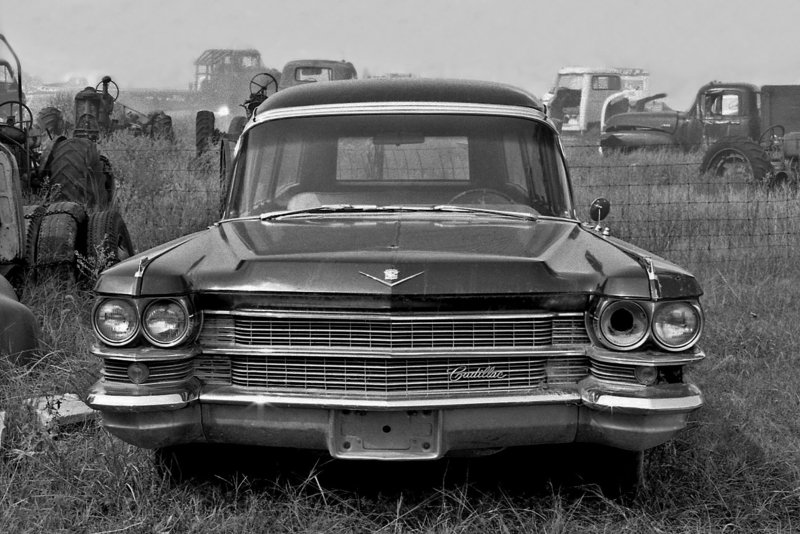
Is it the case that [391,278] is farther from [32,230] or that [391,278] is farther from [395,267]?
[32,230]

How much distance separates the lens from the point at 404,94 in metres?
4.56

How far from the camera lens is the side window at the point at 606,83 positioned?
2502cm

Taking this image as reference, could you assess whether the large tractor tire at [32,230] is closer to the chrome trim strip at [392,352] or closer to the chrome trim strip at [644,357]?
the chrome trim strip at [392,352]

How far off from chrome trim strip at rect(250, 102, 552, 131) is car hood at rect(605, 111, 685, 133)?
14461 mm

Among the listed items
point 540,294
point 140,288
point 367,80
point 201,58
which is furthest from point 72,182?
point 201,58

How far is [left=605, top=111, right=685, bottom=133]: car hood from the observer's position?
1828 cm

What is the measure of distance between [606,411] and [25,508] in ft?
6.68

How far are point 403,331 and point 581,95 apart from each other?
74.0 ft

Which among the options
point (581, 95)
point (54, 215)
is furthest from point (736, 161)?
point (581, 95)

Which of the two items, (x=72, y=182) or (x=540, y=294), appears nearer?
(x=540, y=294)

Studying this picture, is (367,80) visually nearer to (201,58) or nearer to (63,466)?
(63,466)

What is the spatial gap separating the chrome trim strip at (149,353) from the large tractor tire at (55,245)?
3343mm

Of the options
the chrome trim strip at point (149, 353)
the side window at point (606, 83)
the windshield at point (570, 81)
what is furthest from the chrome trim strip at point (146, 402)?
the windshield at point (570, 81)

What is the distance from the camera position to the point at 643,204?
9.39m
